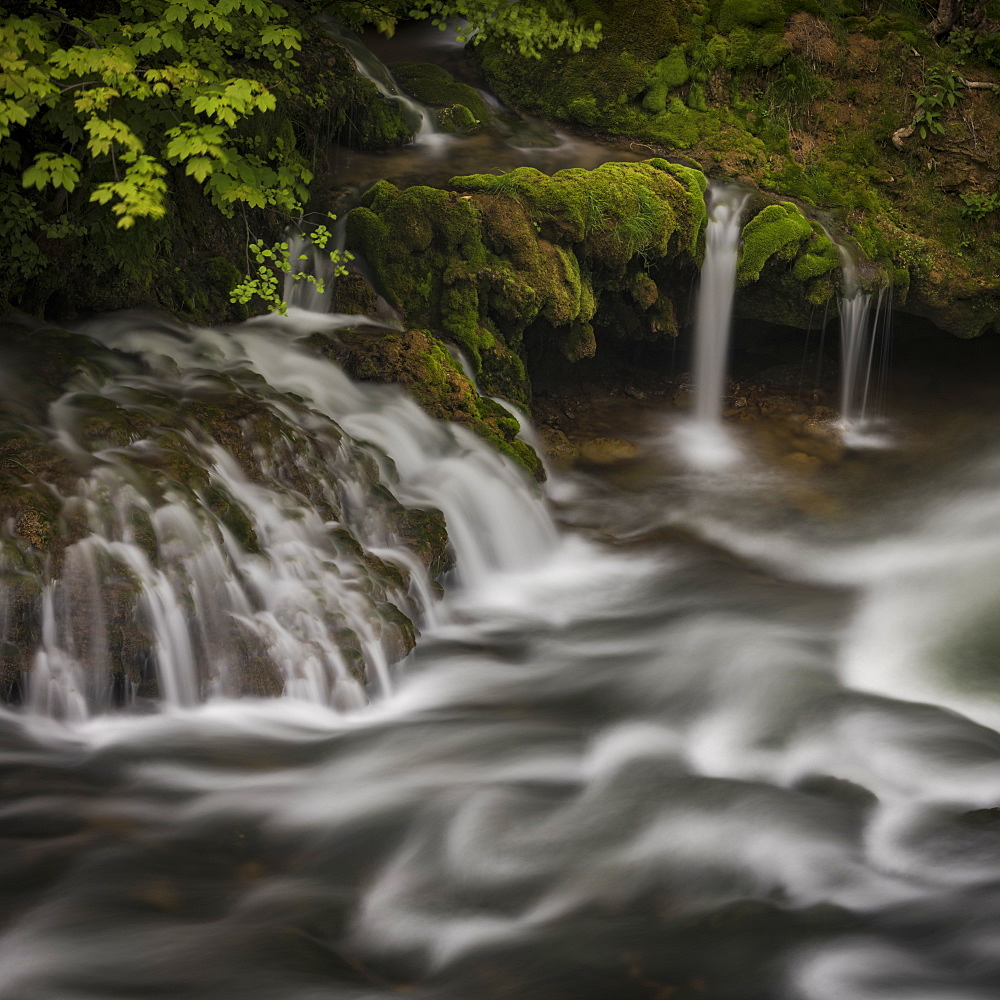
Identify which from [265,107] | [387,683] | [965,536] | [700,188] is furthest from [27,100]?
[965,536]

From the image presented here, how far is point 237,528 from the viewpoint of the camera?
6.15 meters

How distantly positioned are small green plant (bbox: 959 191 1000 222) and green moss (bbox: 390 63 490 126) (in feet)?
17.8

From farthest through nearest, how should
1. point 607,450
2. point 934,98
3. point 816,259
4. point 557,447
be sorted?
point 934,98, point 816,259, point 607,450, point 557,447

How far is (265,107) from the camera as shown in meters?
6.07

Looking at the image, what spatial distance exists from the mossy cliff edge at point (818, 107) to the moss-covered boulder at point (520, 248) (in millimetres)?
2035

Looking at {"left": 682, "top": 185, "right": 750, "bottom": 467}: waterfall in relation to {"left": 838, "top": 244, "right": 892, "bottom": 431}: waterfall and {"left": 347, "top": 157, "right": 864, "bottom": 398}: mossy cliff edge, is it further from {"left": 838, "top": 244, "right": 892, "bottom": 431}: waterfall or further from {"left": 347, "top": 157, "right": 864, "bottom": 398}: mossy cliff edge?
{"left": 838, "top": 244, "right": 892, "bottom": 431}: waterfall

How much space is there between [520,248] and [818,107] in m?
5.05

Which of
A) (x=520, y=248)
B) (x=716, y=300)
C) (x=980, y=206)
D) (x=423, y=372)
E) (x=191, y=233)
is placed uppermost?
(x=980, y=206)

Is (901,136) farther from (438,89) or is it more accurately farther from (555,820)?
(555,820)

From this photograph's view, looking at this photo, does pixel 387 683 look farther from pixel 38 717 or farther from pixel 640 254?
pixel 640 254

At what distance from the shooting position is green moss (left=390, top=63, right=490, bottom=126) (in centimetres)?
1177

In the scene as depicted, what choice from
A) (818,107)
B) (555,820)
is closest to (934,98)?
(818,107)

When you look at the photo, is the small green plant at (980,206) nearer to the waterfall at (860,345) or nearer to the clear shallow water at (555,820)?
the waterfall at (860,345)

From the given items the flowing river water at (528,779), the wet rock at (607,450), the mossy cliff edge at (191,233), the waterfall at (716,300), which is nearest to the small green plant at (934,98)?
the waterfall at (716,300)
